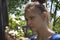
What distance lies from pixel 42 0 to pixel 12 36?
0.60m

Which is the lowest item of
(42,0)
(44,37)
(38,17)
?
(44,37)

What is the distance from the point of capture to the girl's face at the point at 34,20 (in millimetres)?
2012

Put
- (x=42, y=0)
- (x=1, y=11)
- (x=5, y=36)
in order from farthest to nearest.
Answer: (x=42, y=0) < (x=1, y=11) < (x=5, y=36)

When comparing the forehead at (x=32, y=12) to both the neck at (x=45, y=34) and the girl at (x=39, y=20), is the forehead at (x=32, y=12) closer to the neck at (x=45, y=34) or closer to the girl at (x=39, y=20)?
the girl at (x=39, y=20)

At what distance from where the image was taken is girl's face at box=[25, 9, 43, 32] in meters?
2.01

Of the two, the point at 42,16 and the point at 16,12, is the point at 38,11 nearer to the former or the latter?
the point at 42,16

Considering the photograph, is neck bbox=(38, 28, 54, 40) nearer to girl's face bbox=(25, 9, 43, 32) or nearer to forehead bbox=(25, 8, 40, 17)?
girl's face bbox=(25, 9, 43, 32)

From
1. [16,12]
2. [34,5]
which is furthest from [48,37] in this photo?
[16,12]

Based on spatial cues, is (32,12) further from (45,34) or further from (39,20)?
(45,34)

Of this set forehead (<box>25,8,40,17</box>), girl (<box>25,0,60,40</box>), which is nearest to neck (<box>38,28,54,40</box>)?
girl (<box>25,0,60,40</box>)

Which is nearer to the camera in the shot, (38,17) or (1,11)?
(1,11)

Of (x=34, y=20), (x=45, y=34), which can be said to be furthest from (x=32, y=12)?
(x=45, y=34)

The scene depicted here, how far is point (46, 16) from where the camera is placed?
209 centimetres

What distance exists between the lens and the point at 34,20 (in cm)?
204
